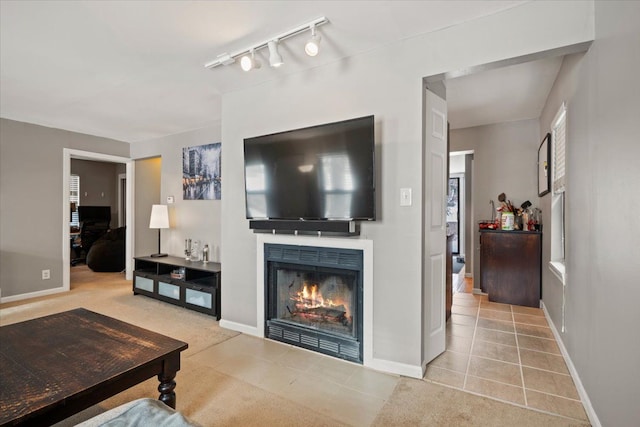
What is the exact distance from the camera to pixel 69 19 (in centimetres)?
209

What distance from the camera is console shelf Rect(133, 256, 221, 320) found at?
3.67m

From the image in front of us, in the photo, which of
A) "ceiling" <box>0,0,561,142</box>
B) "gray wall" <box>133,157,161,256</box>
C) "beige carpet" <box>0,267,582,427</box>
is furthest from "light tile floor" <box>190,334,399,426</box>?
"gray wall" <box>133,157,161,256</box>

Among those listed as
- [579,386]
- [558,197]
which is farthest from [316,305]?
[558,197]

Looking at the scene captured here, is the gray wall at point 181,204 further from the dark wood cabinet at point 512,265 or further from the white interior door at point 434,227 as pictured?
the dark wood cabinet at point 512,265

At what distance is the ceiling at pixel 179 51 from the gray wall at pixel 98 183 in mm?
3584

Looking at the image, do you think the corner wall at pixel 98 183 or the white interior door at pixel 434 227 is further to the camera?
the corner wall at pixel 98 183

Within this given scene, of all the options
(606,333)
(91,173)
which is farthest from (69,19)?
(91,173)

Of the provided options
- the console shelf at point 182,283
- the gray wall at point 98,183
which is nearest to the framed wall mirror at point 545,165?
the console shelf at point 182,283

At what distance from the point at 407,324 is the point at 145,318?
2934 mm

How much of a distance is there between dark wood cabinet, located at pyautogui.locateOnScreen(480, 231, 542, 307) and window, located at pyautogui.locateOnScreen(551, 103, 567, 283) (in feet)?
2.27

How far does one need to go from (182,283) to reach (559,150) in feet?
14.3

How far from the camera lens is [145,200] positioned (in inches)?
231

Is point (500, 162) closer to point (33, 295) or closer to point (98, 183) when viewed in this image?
point (33, 295)

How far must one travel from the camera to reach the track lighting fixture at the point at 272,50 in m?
2.12
